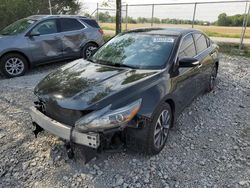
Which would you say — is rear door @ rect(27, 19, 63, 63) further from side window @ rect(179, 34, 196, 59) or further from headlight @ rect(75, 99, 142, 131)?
headlight @ rect(75, 99, 142, 131)

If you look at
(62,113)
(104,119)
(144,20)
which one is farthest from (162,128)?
(144,20)

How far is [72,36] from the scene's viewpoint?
7.93m

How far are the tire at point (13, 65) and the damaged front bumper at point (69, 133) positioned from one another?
171 inches

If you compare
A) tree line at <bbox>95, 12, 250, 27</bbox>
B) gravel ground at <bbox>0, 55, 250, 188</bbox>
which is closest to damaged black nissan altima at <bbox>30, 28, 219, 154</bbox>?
gravel ground at <bbox>0, 55, 250, 188</bbox>

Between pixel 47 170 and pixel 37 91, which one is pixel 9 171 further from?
pixel 37 91

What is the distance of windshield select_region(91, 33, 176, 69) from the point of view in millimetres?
3812

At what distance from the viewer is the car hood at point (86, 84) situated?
2.94 m

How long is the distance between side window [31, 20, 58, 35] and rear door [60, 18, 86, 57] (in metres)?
0.25

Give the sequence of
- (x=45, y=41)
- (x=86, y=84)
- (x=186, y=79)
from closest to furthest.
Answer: (x=86, y=84)
(x=186, y=79)
(x=45, y=41)

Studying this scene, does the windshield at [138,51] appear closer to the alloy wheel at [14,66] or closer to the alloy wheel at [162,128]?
the alloy wheel at [162,128]

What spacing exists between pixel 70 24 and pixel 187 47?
482 centimetres

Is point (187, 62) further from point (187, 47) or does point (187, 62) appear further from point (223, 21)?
point (223, 21)

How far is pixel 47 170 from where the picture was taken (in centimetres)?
312

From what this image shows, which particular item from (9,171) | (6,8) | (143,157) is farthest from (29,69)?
(6,8)
